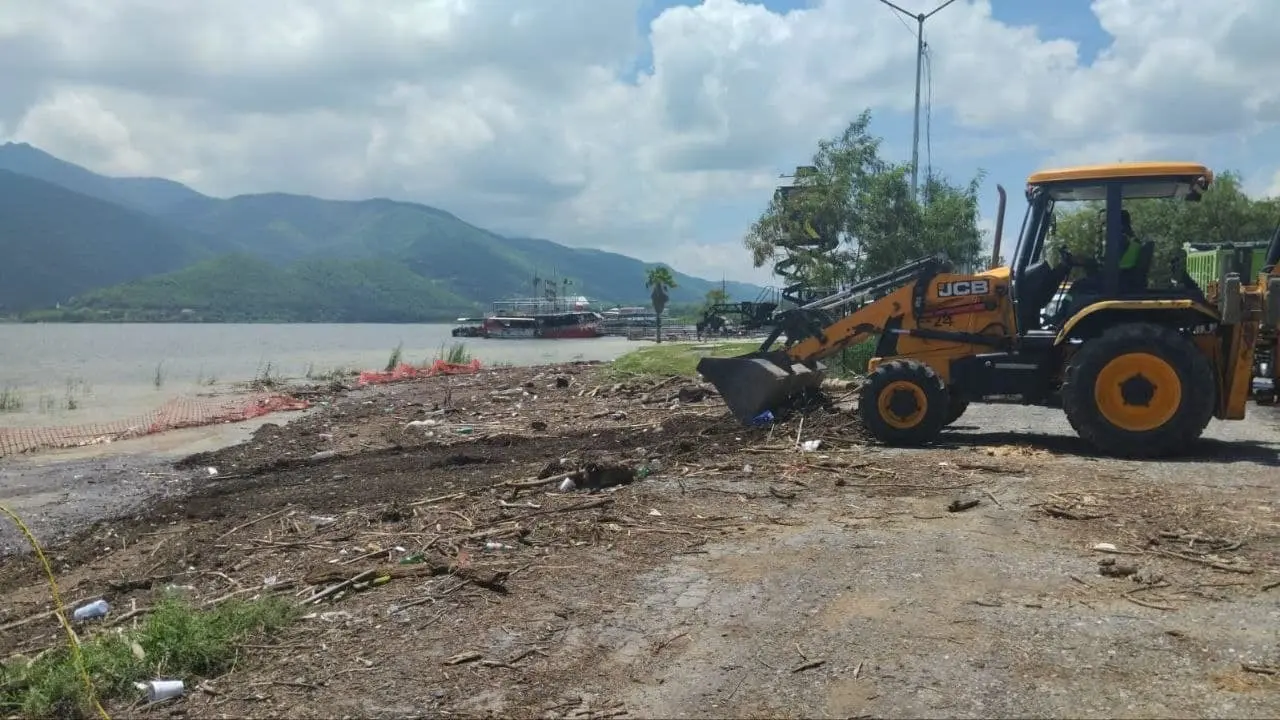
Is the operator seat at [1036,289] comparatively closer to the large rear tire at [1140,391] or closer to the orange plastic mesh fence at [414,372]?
the large rear tire at [1140,391]

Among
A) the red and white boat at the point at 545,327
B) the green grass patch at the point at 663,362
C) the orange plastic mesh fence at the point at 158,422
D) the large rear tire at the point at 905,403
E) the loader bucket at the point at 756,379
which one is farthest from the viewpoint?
the red and white boat at the point at 545,327

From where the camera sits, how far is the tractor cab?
1044 centimetres

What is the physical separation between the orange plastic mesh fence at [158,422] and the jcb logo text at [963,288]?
15816 millimetres

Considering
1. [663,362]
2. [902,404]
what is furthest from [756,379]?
[663,362]

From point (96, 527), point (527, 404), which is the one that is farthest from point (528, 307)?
point (96, 527)

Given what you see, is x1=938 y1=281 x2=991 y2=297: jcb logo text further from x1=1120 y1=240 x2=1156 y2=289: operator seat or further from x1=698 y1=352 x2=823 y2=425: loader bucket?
x1=698 y1=352 x2=823 y2=425: loader bucket

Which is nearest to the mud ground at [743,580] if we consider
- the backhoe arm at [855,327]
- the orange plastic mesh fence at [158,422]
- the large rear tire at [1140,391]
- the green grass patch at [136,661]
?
the green grass patch at [136,661]

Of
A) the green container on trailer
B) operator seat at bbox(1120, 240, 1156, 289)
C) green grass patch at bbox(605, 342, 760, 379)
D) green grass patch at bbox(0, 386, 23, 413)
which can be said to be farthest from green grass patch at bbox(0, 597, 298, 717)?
green grass patch at bbox(0, 386, 23, 413)

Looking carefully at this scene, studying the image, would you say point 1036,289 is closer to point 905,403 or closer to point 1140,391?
point 1140,391

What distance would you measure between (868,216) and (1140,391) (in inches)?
567

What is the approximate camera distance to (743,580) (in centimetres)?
626

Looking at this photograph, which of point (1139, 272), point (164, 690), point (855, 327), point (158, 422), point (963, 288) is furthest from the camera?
point (158, 422)

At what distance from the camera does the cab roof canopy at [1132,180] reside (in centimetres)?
1029

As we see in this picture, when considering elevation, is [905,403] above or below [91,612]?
above
